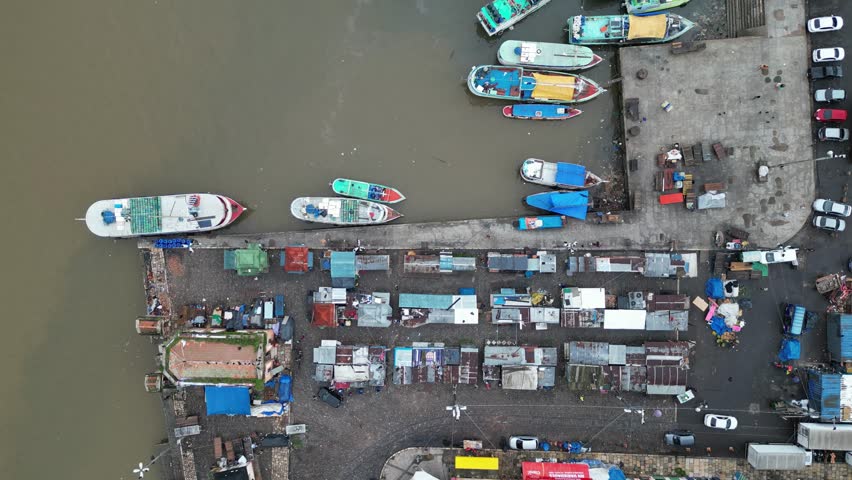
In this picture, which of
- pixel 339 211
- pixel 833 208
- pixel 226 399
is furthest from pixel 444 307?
pixel 833 208

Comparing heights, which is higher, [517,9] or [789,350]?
[517,9]

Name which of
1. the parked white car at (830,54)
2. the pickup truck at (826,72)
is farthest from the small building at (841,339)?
the parked white car at (830,54)

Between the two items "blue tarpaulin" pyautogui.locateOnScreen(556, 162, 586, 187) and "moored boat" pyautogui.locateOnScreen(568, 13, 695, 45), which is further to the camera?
"blue tarpaulin" pyautogui.locateOnScreen(556, 162, 586, 187)

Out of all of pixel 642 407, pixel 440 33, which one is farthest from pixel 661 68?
pixel 642 407

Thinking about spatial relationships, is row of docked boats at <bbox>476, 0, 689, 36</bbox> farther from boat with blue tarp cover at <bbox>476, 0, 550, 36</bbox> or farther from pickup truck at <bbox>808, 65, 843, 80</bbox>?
pickup truck at <bbox>808, 65, 843, 80</bbox>

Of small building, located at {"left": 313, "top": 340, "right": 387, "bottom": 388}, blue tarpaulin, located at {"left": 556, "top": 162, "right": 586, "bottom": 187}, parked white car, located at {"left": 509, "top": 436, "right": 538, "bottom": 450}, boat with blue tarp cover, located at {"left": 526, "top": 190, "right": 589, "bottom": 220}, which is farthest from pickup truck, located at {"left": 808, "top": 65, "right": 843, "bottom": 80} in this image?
small building, located at {"left": 313, "top": 340, "right": 387, "bottom": 388}

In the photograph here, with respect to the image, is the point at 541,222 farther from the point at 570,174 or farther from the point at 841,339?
the point at 841,339

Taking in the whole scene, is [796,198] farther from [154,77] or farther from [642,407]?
[154,77]
